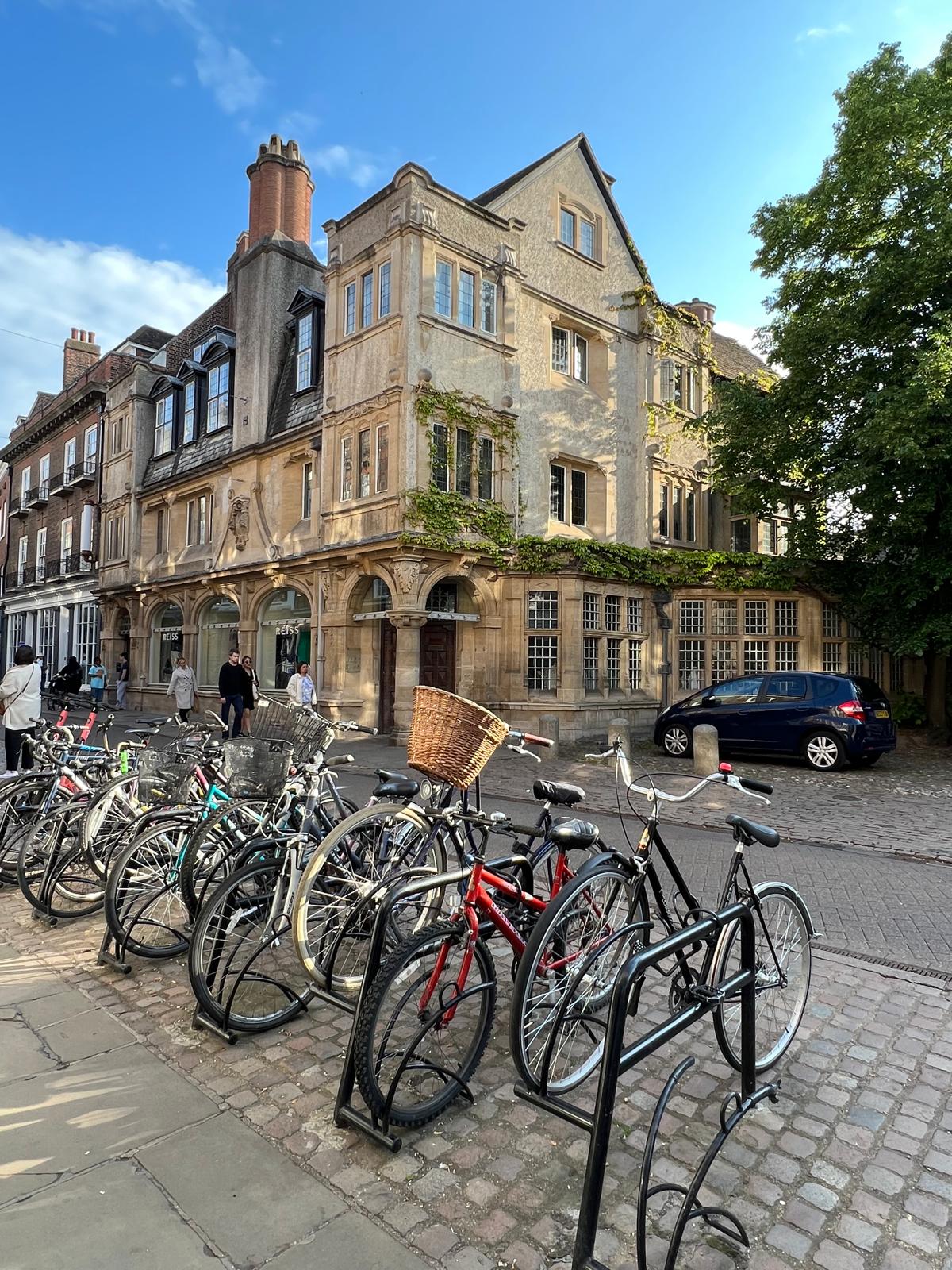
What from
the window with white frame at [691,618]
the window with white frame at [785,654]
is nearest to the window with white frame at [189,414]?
the window with white frame at [691,618]

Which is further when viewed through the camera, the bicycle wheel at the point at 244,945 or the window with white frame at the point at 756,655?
the window with white frame at the point at 756,655

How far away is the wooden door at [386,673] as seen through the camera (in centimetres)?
1753

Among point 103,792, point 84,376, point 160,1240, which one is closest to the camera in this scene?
point 160,1240

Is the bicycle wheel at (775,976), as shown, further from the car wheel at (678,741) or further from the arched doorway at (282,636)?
the arched doorway at (282,636)

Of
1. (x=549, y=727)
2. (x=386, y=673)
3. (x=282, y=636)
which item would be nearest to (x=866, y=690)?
(x=549, y=727)

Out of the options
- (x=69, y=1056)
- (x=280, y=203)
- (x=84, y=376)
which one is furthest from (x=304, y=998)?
(x=84, y=376)

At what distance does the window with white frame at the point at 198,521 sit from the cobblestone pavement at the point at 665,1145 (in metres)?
21.2

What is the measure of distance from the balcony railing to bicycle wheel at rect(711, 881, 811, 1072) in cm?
3231

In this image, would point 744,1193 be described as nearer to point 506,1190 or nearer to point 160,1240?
point 506,1190

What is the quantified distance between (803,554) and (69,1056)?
17.4 metres

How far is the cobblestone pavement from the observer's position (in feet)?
7.33

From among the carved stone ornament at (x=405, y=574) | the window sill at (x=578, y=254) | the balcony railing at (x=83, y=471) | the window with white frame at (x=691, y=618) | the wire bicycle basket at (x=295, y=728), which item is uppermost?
the window sill at (x=578, y=254)

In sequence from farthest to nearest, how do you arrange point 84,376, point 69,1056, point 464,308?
point 84,376 → point 464,308 → point 69,1056

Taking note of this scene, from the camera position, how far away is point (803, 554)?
17.5m
